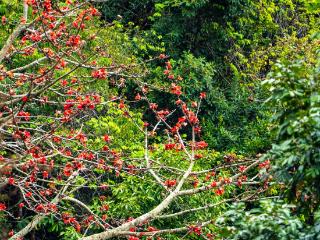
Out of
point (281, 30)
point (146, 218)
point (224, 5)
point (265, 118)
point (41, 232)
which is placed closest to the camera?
point (146, 218)

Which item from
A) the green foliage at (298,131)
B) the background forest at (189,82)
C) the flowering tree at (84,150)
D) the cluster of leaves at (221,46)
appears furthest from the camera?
the cluster of leaves at (221,46)

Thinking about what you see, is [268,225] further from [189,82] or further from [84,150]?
[189,82]

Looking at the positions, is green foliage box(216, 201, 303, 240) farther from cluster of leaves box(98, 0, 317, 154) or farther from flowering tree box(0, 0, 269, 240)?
cluster of leaves box(98, 0, 317, 154)

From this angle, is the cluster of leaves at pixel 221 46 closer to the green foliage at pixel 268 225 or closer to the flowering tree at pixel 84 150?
the flowering tree at pixel 84 150

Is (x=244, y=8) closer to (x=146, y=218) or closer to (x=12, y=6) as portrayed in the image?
(x=12, y=6)

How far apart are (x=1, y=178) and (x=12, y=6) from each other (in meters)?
5.12

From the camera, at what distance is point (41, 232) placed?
10.6m

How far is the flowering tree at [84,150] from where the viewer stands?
5.63m

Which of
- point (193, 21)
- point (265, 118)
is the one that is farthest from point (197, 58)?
point (265, 118)

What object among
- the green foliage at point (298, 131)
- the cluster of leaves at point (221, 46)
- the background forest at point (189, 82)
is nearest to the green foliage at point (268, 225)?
the green foliage at point (298, 131)

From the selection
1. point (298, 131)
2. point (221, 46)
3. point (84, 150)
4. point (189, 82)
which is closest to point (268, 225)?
point (298, 131)

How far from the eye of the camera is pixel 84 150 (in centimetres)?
636

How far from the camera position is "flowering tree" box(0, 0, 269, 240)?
5633 millimetres

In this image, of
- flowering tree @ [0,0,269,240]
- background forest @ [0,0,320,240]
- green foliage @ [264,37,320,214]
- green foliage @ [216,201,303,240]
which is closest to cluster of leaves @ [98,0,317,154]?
background forest @ [0,0,320,240]
